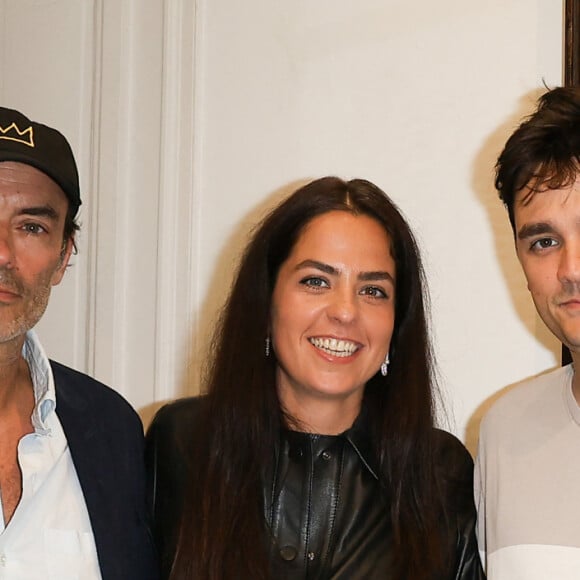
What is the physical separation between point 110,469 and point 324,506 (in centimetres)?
45

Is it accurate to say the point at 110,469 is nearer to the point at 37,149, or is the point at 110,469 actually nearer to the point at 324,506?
the point at 324,506

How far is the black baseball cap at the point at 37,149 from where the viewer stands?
1.96 metres

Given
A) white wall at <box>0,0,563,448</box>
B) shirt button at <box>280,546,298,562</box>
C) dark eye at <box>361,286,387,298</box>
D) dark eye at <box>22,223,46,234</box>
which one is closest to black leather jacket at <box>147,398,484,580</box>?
shirt button at <box>280,546,298,562</box>

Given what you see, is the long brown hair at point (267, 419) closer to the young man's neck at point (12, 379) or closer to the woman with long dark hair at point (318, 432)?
the woman with long dark hair at point (318, 432)

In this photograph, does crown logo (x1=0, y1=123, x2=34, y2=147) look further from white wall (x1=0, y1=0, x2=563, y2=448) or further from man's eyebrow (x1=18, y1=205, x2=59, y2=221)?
white wall (x1=0, y1=0, x2=563, y2=448)

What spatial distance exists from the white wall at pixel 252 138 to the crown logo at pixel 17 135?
0.82 m

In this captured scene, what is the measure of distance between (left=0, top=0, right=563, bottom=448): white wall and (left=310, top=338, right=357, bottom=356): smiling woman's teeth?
1.65 ft

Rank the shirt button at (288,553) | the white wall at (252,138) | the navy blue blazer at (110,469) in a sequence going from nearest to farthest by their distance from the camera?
the navy blue blazer at (110,469) < the shirt button at (288,553) < the white wall at (252,138)

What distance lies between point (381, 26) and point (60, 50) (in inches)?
41.3

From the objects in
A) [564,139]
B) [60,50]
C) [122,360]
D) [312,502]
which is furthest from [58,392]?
[60,50]

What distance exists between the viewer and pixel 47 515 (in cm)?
186

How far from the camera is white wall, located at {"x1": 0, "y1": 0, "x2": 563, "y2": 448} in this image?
8.10ft

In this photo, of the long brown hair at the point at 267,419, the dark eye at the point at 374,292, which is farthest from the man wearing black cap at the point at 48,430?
the dark eye at the point at 374,292

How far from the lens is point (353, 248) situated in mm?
2109
